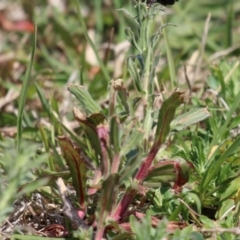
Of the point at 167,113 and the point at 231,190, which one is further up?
the point at 167,113

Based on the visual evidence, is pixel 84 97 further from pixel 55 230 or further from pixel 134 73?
pixel 55 230

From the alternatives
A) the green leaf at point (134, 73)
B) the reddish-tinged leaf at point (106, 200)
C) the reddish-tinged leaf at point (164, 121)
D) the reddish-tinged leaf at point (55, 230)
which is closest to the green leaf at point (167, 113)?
the reddish-tinged leaf at point (164, 121)

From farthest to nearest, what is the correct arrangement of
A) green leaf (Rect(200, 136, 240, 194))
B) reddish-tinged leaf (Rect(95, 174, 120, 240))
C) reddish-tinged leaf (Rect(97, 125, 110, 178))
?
green leaf (Rect(200, 136, 240, 194))
reddish-tinged leaf (Rect(97, 125, 110, 178))
reddish-tinged leaf (Rect(95, 174, 120, 240))

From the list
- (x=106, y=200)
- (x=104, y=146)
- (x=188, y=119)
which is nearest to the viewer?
(x=106, y=200)

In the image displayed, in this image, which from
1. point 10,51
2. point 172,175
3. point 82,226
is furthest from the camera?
point 10,51

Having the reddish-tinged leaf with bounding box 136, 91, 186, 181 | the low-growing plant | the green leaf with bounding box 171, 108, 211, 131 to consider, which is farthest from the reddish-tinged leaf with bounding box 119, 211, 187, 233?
the green leaf with bounding box 171, 108, 211, 131

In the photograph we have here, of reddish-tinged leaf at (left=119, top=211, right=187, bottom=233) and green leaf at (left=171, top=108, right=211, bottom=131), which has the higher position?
green leaf at (left=171, top=108, right=211, bottom=131)

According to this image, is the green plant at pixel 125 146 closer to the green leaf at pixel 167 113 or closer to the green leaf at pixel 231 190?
the green leaf at pixel 167 113

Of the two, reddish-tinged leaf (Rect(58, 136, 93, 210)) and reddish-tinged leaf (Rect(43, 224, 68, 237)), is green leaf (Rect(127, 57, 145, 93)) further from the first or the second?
reddish-tinged leaf (Rect(43, 224, 68, 237))

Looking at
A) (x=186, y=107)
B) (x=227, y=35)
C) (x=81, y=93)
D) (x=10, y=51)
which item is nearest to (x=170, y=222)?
(x=81, y=93)

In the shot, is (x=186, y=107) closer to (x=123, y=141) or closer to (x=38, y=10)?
(x=123, y=141)

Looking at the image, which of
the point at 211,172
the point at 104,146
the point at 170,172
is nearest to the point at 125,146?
the point at 104,146
